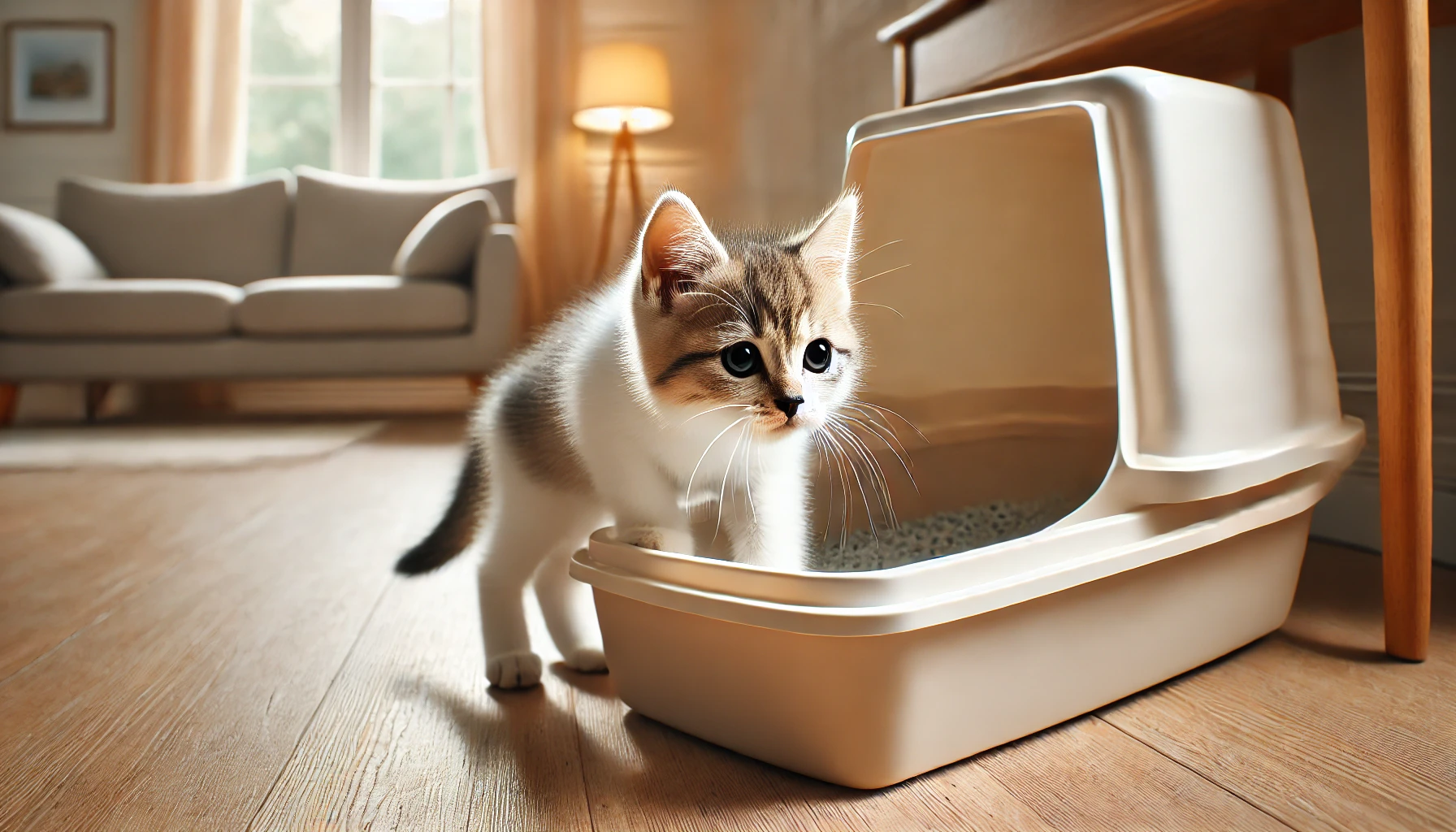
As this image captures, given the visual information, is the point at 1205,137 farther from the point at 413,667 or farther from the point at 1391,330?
the point at 413,667

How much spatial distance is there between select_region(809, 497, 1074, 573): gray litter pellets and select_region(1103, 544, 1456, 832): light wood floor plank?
310 mm

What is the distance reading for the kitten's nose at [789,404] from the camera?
2.77ft

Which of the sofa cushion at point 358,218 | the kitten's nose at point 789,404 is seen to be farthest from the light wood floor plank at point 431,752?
the sofa cushion at point 358,218

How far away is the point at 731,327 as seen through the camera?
866mm

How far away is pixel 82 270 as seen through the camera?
4211mm

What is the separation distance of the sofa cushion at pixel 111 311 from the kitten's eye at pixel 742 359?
3.70 metres

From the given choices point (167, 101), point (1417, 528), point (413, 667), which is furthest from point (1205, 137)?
point (167, 101)

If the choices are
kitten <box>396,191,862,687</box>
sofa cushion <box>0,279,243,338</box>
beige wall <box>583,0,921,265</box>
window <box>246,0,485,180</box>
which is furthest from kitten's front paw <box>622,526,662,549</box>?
window <box>246,0,485,180</box>

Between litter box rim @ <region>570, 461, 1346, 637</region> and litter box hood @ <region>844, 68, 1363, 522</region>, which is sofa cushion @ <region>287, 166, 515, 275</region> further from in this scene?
litter box rim @ <region>570, 461, 1346, 637</region>

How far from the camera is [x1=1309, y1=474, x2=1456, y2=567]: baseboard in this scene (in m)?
1.59

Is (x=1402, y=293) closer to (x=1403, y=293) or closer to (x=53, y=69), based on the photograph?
(x=1403, y=293)

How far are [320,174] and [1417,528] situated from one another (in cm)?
483

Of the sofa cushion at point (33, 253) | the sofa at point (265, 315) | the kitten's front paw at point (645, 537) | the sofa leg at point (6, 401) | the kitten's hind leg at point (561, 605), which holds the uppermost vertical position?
the sofa cushion at point (33, 253)

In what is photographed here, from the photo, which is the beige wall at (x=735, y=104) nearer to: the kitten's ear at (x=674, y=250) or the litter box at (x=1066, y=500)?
the litter box at (x=1066, y=500)
